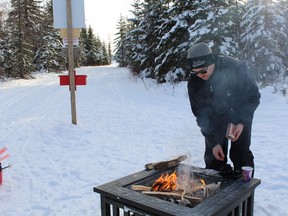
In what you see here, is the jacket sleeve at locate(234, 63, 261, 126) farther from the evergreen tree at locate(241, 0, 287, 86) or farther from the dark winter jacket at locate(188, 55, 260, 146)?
the evergreen tree at locate(241, 0, 287, 86)

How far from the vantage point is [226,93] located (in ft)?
10.3

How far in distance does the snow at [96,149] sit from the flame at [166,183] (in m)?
1.14

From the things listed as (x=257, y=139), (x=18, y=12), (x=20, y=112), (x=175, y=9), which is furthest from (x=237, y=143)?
(x=18, y=12)

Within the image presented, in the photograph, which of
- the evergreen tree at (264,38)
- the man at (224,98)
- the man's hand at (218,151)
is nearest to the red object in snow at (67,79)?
the man at (224,98)

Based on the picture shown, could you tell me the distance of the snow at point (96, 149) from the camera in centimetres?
375

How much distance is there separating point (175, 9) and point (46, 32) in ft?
85.6

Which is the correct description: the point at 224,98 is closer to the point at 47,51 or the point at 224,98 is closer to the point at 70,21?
the point at 70,21

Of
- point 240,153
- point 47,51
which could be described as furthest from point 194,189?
point 47,51

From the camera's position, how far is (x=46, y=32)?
125ft

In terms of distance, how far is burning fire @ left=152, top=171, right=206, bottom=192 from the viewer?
2.60 meters

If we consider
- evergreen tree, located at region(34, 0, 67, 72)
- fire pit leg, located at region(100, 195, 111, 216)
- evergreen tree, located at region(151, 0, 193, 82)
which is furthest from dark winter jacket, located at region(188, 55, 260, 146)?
evergreen tree, located at region(34, 0, 67, 72)

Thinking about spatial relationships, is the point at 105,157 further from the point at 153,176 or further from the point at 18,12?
the point at 18,12

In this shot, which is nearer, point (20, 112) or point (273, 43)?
point (20, 112)

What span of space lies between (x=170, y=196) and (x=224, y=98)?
4.16 ft
